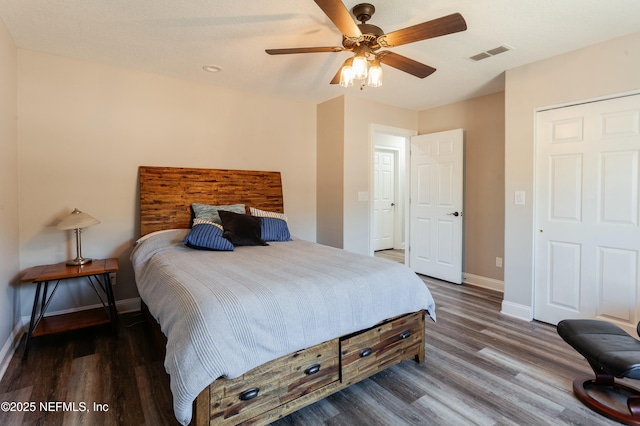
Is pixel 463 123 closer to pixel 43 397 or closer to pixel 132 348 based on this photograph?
pixel 132 348

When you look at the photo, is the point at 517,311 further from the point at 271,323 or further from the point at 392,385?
the point at 271,323

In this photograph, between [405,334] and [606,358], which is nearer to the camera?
[606,358]

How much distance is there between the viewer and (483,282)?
4.14 metres

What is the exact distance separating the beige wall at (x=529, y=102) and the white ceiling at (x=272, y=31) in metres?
0.12

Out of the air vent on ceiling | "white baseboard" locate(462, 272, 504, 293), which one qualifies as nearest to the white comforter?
the air vent on ceiling

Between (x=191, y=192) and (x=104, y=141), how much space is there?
0.93 meters

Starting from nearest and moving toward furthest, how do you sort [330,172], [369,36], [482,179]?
[369,36], [482,179], [330,172]

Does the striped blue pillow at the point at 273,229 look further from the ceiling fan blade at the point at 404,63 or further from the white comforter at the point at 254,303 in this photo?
the ceiling fan blade at the point at 404,63

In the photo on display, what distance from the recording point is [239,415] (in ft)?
4.99

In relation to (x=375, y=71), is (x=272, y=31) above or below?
above

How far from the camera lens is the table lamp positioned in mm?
2639

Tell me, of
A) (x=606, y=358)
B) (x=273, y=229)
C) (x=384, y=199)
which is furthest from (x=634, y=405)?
(x=384, y=199)

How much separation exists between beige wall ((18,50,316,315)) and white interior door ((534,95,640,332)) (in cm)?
320

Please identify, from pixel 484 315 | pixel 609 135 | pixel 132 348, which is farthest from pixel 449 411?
pixel 609 135
